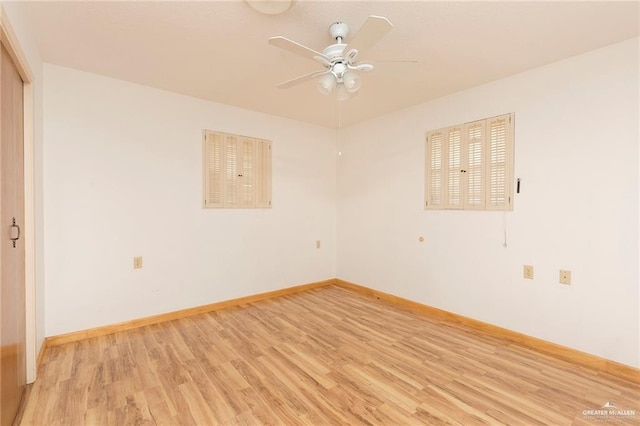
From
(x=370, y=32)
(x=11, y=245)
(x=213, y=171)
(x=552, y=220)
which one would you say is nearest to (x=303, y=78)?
(x=370, y=32)

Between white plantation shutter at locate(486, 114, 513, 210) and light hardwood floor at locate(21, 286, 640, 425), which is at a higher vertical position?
white plantation shutter at locate(486, 114, 513, 210)

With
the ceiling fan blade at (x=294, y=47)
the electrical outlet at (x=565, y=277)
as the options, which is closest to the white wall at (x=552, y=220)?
the electrical outlet at (x=565, y=277)

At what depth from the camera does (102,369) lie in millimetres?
2189

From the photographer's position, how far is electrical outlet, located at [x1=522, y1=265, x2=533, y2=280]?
8.60 feet

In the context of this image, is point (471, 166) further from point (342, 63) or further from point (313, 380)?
point (313, 380)

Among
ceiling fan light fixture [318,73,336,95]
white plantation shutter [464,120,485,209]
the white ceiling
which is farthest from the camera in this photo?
white plantation shutter [464,120,485,209]

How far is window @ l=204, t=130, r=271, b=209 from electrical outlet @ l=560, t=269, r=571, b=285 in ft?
10.2

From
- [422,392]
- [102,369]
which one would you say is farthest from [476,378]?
[102,369]

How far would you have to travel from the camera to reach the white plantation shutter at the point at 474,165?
9.63 feet

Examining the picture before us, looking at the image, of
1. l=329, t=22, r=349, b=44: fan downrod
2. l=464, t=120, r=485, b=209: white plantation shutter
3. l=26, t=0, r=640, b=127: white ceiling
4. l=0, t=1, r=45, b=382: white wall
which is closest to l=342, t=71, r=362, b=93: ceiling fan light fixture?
l=329, t=22, r=349, b=44: fan downrod

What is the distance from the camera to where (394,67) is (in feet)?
6.32

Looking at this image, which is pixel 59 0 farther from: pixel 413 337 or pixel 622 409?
pixel 622 409

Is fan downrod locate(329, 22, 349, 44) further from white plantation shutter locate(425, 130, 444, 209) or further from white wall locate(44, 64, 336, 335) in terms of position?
white wall locate(44, 64, 336, 335)

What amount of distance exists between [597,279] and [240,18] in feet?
10.5
